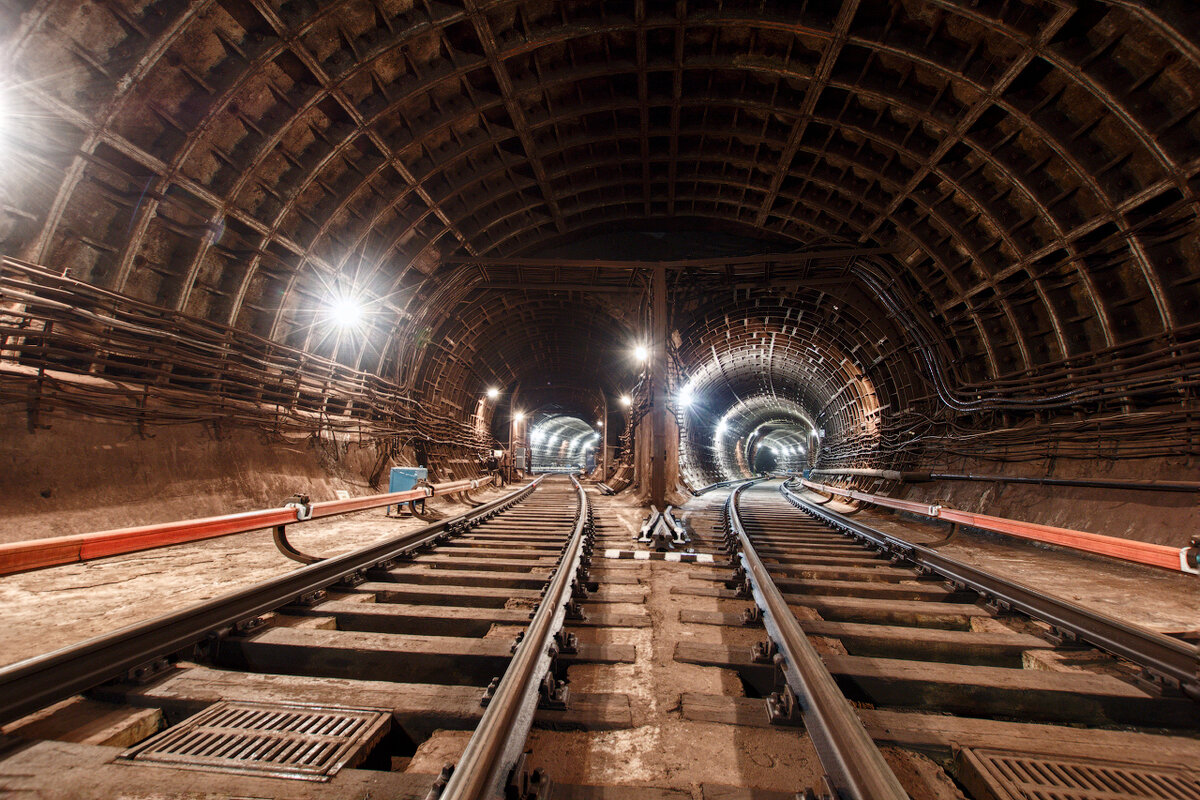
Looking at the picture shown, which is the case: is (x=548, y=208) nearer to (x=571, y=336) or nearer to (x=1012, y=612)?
(x=571, y=336)

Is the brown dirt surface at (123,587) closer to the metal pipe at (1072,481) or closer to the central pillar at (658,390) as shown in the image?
the central pillar at (658,390)

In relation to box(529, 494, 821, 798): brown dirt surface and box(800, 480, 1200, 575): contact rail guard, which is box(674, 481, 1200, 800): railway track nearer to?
box(529, 494, 821, 798): brown dirt surface

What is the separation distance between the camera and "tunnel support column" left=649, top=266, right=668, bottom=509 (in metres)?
9.59

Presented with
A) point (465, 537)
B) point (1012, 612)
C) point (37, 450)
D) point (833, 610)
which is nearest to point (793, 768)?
point (833, 610)

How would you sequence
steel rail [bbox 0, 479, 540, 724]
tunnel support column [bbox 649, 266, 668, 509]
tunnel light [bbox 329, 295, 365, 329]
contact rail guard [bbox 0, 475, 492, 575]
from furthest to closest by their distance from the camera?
tunnel support column [bbox 649, 266, 668, 509] < tunnel light [bbox 329, 295, 365, 329] < contact rail guard [bbox 0, 475, 492, 575] < steel rail [bbox 0, 479, 540, 724]

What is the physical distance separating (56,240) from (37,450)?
2.48 meters

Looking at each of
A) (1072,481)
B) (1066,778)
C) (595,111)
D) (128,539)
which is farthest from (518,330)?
(1066,778)

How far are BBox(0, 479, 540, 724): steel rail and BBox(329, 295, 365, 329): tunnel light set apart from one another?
6955mm

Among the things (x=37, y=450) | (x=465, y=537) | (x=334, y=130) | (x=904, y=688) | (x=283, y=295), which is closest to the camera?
(x=904, y=688)

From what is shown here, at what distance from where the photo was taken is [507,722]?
5.30 feet

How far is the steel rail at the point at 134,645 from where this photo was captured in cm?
182

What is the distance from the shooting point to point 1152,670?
229cm

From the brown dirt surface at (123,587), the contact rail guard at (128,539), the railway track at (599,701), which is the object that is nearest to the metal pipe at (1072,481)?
the railway track at (599,701)

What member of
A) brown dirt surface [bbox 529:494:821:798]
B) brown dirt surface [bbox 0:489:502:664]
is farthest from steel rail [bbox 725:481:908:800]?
brown dirt surface [bbox 0:489:502:664]
